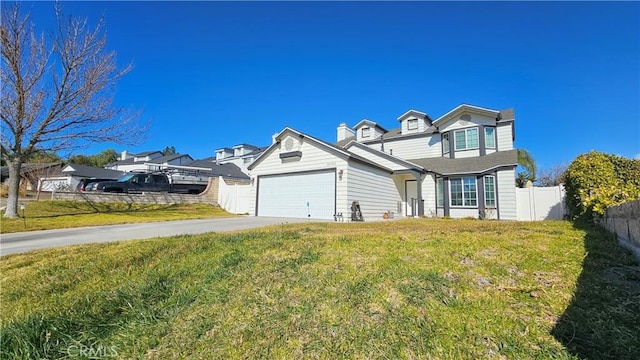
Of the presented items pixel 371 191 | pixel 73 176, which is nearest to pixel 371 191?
pixel 371 191

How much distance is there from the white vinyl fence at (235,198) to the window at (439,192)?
11.5 meters

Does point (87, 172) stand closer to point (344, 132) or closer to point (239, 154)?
point (239, 154)

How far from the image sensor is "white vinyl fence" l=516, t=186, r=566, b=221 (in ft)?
45.7

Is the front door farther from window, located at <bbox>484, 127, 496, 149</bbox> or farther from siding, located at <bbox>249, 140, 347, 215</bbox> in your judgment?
siding, located at <bbox>249, 140, 347, 215</bbox>

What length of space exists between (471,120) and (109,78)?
20.1 metres

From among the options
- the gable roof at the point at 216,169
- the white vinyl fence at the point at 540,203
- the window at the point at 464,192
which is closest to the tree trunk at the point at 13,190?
the gable roof at the point at 216,169

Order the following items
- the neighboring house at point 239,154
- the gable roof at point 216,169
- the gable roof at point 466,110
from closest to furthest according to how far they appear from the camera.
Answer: the gable roof at point 466,110
the gable roof at point 216,169
the neighboring house at point 239,154

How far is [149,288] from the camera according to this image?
147 inches

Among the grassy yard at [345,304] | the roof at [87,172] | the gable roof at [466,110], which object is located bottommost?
the grassy yard at [345,304]

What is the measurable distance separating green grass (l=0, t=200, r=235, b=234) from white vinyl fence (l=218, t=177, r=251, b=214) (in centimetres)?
75

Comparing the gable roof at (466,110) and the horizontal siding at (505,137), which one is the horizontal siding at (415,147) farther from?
the horizontal siding at (505,137)

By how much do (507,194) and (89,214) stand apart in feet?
70.7

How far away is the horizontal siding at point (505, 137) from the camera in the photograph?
1725cm

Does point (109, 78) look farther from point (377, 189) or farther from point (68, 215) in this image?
point (377, 189)
